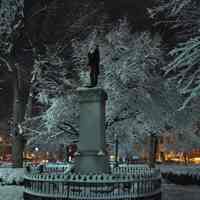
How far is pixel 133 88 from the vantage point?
21469 mm

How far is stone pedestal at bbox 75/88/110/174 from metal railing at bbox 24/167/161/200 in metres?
1.61

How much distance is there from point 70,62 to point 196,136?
15.5m

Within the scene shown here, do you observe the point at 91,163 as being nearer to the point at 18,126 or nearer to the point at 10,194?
the point at 10,194

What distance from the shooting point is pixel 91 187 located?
39.2 ft

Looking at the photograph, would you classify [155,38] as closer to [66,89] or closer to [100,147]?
[66,89]

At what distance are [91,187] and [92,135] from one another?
2.74m

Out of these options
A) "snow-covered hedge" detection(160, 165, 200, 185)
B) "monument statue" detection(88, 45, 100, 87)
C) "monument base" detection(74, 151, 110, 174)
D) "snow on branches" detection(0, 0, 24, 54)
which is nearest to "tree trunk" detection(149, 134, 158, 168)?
"snow-covered hedge" detection(160, 165, 200, 185)

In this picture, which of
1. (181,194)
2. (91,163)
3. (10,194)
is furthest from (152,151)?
(91,163)

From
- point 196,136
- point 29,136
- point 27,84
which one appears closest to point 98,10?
point 27,84

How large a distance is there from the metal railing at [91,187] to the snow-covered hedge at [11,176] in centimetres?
859

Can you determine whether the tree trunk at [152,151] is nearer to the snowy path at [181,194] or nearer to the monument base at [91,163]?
the snowy path at [181,194]

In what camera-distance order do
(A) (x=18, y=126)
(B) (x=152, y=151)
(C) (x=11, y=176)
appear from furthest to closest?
(B) (x=152, y=151), (A) (x=18, y=126), (C) (x=11, y=176)

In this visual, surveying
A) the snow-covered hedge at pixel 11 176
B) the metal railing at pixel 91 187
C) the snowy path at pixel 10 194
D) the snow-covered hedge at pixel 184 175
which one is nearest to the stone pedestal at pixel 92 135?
the metal railing at pixel 91 187

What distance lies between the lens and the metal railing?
39.4ft
